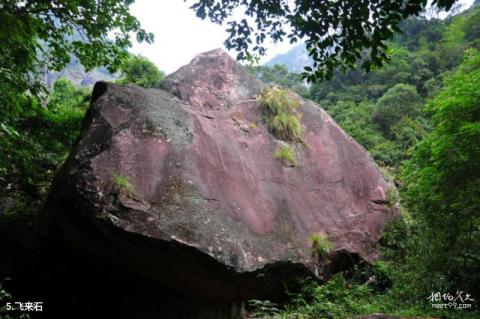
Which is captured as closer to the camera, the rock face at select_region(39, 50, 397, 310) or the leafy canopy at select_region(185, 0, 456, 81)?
the leafy canopy at select_region(185, 0, 456, 81)

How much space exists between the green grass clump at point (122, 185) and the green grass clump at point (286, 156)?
3.42 m

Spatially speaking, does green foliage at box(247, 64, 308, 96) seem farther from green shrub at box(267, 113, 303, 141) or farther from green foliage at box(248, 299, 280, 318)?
green foliage at box(248, 299, 280, 318)

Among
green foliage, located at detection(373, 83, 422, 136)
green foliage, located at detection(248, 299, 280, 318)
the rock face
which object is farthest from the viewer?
green foliage, located at detection(373, 83, 422, 136)

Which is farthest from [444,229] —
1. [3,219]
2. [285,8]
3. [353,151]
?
[3,219]

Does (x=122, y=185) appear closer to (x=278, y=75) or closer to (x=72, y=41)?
(x=72, y=41)

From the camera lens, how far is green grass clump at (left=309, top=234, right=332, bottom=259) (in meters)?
7.20

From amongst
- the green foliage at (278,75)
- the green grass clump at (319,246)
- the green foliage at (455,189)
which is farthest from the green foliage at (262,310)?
the green foliage at (278,75)

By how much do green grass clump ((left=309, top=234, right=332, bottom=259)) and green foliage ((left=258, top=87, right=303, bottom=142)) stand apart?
2364mm

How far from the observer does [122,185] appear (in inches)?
222

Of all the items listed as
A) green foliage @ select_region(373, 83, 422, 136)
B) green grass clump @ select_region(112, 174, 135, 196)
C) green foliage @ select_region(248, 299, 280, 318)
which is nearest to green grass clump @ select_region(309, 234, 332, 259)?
green foliage @ select_region(248, 299, 280, 318)

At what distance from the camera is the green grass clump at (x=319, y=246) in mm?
7195

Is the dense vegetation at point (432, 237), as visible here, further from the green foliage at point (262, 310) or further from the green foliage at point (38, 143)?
the green foliage at point (38, 143)

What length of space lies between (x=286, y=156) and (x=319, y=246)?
1.96m

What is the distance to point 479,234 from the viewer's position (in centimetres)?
582
